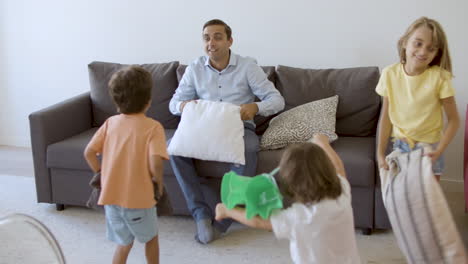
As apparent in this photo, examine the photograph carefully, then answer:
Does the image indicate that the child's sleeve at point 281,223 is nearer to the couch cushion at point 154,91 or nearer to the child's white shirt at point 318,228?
the child's white shirt at point 318,228

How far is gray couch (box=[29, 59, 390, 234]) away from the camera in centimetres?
341

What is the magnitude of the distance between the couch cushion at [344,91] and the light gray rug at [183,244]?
67 centimetres

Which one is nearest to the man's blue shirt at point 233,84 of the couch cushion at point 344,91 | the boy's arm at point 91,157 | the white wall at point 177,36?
the couch cushion at point 344,91

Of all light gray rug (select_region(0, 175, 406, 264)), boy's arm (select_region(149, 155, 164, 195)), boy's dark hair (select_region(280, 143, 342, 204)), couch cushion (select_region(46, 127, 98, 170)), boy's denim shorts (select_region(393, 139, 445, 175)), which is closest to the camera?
boy's dark hair (select_region(280, 143, 342, 204))

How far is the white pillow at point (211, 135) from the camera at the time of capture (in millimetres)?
3271

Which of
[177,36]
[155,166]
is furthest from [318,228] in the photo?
[177,36]

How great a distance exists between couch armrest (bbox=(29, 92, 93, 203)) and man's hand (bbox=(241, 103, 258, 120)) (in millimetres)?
1088

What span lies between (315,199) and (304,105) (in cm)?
159

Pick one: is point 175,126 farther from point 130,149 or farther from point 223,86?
point 130,149

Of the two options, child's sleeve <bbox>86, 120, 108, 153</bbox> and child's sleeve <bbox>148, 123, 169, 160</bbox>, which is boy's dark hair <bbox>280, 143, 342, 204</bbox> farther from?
child's sleeve <bbox>86, 120, 108, 153</bbox>

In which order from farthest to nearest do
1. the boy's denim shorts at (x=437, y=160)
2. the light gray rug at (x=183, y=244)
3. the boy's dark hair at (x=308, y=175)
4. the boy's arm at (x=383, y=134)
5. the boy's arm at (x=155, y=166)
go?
the light gray rug at (x=183, y=244), the boy's arm at (x=383, y=134), the boy's denim shorts at (x=437, y=160), the boy's arm at (x=155, y=166), the boy's dark hair at (x=308, y=175)

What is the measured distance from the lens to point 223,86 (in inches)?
142

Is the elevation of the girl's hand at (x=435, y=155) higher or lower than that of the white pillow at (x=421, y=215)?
higher

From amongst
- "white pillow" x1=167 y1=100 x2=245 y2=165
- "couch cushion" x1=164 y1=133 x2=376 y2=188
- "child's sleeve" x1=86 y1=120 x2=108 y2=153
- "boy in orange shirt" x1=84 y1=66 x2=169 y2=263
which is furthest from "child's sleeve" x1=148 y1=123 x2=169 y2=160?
"couch cushion" x1=164 y1=133 x2=376 y2=188
